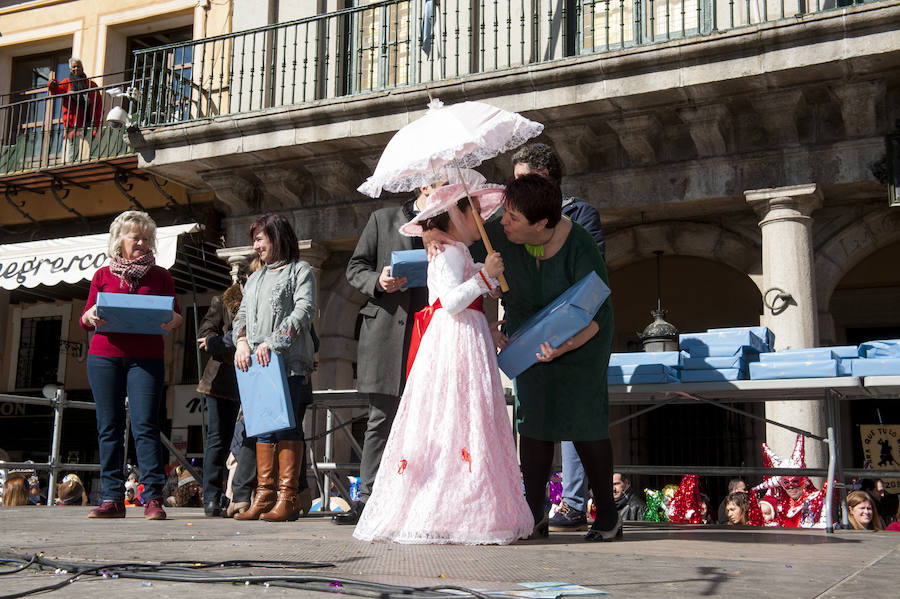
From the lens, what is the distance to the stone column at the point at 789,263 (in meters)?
9.49

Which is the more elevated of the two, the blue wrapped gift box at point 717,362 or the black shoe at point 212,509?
the blue wrapped gift box at point 717,362

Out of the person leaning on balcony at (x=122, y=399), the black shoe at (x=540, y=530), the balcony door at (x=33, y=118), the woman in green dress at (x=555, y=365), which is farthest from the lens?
the balcony door at (x=33, y=118)

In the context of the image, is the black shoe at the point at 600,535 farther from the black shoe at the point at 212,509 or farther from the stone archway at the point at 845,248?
the stone archway at the point at 845,248

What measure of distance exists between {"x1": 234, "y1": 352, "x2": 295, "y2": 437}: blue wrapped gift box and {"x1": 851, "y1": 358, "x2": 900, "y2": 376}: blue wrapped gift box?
3.06m

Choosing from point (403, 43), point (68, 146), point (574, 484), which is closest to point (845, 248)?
point (403, 43)

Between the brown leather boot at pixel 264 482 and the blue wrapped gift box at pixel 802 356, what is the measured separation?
2845 mm

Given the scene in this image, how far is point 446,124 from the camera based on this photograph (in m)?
4.30

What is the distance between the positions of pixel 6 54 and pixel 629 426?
11595 millimetres

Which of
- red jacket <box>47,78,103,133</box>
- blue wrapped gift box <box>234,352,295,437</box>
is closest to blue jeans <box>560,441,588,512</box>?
blue wrapped gift box <box>234,352,295,437</box>

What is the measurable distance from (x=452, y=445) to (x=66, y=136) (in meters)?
11.6

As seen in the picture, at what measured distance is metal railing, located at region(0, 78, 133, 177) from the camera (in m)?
13.5

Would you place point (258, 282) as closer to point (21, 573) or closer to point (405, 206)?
point (405, 206)

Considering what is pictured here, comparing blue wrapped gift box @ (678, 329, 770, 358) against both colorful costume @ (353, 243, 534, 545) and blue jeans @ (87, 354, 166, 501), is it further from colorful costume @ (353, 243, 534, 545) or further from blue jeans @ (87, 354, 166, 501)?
blue jeans @ (87, 354, 166, 501)

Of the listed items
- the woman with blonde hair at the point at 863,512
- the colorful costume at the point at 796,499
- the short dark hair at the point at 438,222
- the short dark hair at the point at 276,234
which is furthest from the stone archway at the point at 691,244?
the short dark hair at the point at 438,222
